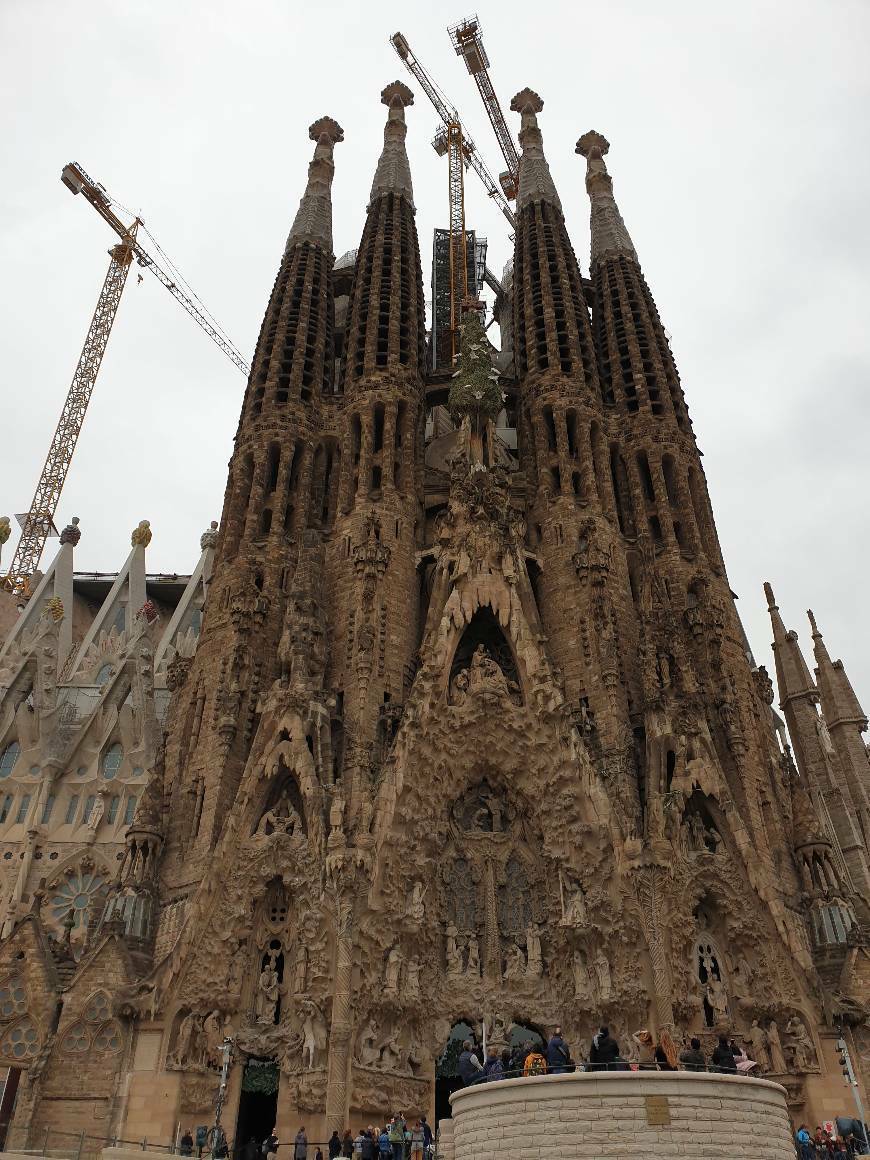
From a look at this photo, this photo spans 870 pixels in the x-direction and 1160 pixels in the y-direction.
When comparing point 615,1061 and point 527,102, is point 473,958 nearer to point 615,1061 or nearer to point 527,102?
point 615,1061

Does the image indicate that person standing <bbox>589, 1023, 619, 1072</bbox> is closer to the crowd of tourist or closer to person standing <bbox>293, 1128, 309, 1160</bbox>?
the crowd of tourist

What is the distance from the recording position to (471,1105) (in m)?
13.8

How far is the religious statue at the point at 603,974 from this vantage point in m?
20.2

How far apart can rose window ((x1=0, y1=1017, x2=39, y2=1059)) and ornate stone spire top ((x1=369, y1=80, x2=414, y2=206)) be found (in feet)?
111

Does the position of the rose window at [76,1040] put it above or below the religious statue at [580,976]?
below

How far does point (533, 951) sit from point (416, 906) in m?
3.17

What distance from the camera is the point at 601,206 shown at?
137ft

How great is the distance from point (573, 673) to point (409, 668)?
182 inches

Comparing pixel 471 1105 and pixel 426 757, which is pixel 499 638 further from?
pixel 471 1105

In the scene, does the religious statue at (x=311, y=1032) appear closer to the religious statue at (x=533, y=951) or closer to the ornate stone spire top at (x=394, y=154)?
the religious statue at (x=533, y=951)

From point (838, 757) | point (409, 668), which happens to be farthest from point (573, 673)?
point (838, 757)

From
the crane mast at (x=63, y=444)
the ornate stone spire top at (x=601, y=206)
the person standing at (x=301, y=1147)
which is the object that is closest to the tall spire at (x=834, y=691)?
the ornate stone spire top at (x=601, y=206)

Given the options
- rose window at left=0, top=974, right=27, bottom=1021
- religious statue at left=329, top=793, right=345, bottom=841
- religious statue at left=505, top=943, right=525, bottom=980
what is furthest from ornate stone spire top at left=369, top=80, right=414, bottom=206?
rose window at left=0, top=974, right=27, bottom=1021

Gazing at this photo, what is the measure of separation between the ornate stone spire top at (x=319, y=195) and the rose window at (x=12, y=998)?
28535mm
